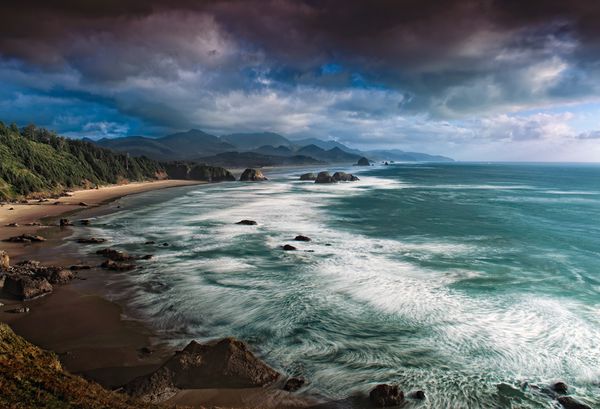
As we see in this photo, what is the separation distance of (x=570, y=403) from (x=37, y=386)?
16.4 meters

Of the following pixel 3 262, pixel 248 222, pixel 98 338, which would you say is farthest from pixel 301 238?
pixel 3 262

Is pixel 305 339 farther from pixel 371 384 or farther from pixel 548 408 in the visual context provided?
pixel 548 408

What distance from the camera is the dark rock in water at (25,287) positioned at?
2131 cm

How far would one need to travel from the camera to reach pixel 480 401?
1348 centimetres

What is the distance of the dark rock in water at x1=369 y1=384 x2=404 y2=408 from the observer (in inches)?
504

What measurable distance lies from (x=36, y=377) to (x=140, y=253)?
82.6 feet

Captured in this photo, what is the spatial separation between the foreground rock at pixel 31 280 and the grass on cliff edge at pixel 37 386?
11910 mm

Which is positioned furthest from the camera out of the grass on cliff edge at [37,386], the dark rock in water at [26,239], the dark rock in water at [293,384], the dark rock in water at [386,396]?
the dark rock in water at [26,239]

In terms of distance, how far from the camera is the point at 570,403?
13.1m

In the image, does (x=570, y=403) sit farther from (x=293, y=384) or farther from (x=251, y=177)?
(x=251, y=177)

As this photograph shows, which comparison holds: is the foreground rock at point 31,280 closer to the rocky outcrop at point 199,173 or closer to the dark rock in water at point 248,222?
the dark rock in water at point 248,222

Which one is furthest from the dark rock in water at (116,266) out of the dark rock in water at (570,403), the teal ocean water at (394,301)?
the dark rock in water at (570,403)

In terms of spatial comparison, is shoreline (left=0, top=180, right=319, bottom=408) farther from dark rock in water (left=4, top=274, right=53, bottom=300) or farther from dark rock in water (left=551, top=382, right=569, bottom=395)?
dark rock in water (left=551, top=382, right=569, bottom=395)

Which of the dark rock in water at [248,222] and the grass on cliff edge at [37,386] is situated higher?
the grass on cliff edge at [37,386]
